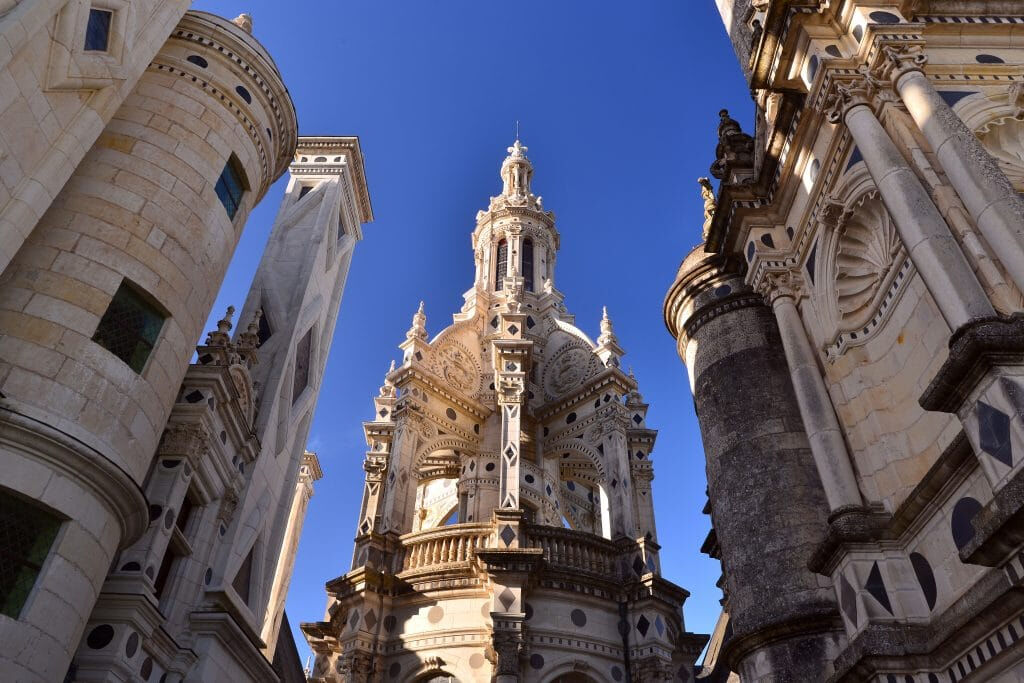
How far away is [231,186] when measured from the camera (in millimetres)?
16250

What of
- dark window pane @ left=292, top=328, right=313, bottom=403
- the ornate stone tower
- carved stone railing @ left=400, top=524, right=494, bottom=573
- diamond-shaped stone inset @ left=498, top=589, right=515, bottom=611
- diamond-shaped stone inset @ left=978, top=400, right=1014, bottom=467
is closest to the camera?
diamond-shaped stone inset @ left=978, top=400, right=1014, bottom=467

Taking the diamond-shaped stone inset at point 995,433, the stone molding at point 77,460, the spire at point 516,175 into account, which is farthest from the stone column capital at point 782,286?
the spire at point 516,175

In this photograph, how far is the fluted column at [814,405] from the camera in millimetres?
10625

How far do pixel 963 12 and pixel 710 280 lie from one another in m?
6.22

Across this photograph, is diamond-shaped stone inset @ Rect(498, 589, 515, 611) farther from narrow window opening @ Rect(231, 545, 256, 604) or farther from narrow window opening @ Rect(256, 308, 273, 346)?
narrow window opening @ Rect(256, 308, 273, 346)

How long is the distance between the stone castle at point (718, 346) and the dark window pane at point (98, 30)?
0.06m

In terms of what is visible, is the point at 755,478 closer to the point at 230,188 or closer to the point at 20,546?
the point at 20,546

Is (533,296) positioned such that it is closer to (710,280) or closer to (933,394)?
(710,280)

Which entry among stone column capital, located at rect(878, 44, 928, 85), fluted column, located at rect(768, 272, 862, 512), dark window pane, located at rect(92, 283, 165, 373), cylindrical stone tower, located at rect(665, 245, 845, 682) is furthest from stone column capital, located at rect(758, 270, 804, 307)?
dark window pane, located at rect(92, 283, 165, 373)

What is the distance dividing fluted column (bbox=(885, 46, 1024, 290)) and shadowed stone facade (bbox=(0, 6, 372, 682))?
464 inches

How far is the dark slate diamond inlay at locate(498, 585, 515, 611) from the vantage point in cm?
2234

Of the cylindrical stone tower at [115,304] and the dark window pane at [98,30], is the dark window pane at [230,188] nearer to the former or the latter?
the cylindrical stone tower at [115,304]

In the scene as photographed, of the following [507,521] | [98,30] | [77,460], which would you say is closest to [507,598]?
[507,521]

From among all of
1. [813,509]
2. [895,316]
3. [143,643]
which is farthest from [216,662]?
[895,316]
